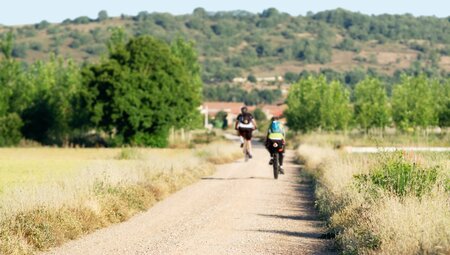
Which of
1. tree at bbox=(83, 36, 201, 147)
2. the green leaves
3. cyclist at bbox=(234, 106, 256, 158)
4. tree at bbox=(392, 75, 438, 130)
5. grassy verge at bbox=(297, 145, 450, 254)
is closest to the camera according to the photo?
grassy verge at bbox=(297, 145, 450, 254)

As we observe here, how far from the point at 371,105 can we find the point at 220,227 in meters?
76.0

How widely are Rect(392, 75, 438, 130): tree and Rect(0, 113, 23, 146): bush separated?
116 ft

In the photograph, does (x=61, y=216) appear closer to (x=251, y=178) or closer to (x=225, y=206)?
(x=225, y=206)

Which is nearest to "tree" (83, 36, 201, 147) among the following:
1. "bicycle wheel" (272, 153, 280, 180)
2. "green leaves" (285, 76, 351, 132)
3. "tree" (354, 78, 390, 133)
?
"green leaves" (285, 76, 351, 132)

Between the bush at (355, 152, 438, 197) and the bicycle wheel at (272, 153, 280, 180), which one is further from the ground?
the bush at (355, 152, 438, 197)

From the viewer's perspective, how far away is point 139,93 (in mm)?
74625

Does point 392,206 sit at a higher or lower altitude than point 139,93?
higher

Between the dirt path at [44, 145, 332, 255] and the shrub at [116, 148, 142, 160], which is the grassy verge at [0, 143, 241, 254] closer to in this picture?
the dirt path at [44, 145, 332, 255]

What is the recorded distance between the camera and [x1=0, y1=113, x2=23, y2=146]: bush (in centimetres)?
8019

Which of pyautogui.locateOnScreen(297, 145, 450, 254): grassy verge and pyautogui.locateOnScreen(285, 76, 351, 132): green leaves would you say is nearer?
pyautogui.locateOnScreen(297, 145, 450, 254): grassy verge

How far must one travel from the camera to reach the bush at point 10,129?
263 ft

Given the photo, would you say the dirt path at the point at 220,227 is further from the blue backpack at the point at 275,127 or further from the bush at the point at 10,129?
the bush at the point at 10,129

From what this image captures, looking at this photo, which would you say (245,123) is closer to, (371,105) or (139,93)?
(139,93)

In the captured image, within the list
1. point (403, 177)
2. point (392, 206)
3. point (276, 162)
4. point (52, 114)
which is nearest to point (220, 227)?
point (403, 177)
